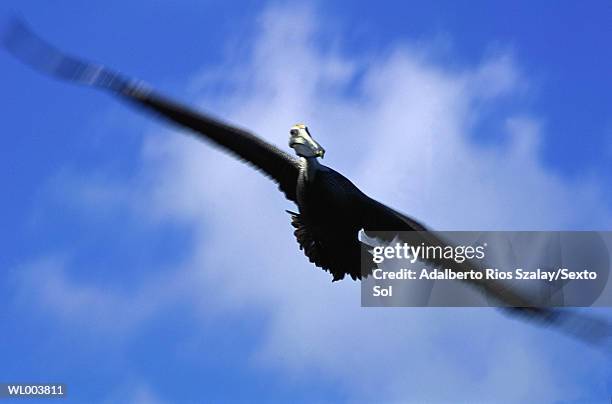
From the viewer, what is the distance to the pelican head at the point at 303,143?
13031 millimetres

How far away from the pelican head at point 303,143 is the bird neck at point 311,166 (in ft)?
0.21

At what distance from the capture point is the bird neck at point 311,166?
13125 millimetres

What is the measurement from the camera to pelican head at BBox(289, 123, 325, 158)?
42.8 feet

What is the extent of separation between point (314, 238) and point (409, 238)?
48.1 inches

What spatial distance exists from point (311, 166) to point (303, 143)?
300 mm

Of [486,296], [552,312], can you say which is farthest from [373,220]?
[552,312]

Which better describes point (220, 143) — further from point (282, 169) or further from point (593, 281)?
point (593, 281)

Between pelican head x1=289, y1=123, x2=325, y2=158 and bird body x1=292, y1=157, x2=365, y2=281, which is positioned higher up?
pelican head x1=289, y1=123, x2=325, y2=158

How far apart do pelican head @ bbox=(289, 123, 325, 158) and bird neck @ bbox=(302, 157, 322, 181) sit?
0.21 feet

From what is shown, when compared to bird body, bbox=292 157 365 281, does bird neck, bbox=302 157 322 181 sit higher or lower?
higher

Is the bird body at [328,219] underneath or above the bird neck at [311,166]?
underneath

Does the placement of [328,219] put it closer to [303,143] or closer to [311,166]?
[311,166]

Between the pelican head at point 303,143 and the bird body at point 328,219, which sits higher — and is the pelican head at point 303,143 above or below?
above

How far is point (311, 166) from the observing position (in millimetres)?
13180
